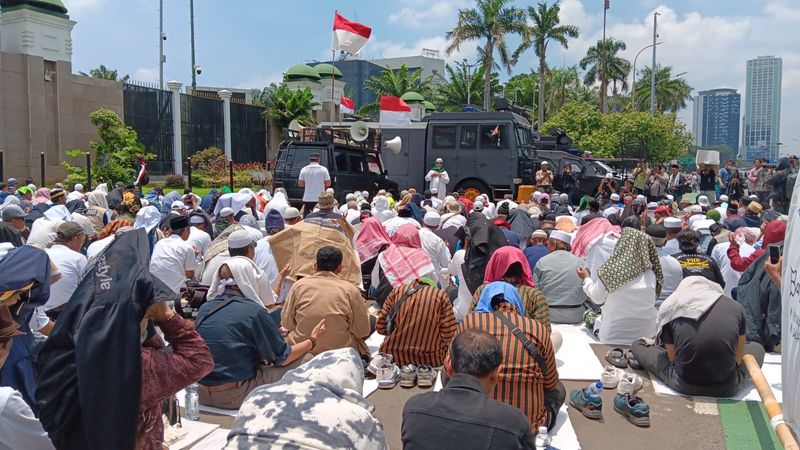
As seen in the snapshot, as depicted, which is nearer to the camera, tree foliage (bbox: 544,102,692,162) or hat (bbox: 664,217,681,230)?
hat (bbox: 664,217,681,230)

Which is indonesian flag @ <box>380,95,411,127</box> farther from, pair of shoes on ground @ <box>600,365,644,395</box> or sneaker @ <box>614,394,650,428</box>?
sneaker @ <box>614,394,650,428</box>

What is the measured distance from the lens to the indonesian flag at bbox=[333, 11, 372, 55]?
15914 mm

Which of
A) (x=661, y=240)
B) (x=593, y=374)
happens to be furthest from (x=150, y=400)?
(x=661, y=240)

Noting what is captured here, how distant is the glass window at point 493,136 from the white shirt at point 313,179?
527 centimetres

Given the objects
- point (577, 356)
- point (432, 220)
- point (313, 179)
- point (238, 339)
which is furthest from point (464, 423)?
point (313, 179)

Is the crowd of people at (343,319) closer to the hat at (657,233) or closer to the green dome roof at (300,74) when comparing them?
the hat at (657,233)

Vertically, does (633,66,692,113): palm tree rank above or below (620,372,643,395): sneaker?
above

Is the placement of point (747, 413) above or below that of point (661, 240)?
below

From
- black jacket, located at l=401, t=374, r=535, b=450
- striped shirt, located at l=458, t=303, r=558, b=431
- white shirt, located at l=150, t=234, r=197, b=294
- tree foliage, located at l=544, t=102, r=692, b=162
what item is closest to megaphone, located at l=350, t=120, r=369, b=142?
white shirt, located at l=150, t=234, r=197, b=294

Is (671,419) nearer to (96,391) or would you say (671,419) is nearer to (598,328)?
(598,328)

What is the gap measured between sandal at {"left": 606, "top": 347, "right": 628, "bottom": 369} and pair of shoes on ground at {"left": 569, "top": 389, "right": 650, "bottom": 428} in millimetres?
924

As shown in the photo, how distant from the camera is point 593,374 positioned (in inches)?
219

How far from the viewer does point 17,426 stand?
2.50 metres

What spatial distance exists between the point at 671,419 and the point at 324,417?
11.3ft
